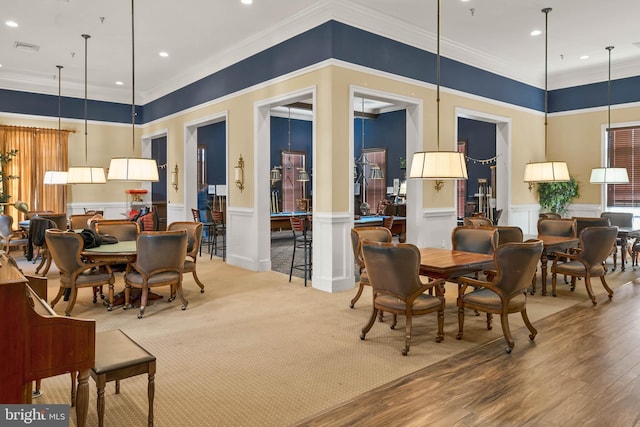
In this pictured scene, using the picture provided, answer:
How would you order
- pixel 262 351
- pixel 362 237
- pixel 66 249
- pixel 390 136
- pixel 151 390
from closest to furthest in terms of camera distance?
pixel 151 390, pixel 262 351, pixel 66 249, pixel 362 237, pixel 390 136

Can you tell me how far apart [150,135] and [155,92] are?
1012 mm

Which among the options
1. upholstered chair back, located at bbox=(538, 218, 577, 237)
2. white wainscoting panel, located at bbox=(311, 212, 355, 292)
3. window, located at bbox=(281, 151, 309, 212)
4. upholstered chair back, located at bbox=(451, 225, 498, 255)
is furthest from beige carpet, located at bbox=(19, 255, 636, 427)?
window, located at bbox=(281, 151, 309, 212)

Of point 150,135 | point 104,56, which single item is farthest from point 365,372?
point 150,135

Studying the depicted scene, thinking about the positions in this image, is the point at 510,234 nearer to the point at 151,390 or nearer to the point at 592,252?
the point at 592,252

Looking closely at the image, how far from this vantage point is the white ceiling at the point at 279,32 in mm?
5898

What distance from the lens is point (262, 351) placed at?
12.2 feet

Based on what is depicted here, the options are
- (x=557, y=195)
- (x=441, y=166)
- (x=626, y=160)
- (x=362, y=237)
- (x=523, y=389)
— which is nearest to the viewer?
(x=523, y=389)

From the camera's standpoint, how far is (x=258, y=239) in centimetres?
723

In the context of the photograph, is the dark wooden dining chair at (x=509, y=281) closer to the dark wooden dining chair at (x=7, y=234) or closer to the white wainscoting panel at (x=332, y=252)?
the white wainscoting panel at (x=332, y=252)

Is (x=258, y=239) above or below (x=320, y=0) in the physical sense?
below

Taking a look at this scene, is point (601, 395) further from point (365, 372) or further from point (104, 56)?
point (104, 56)

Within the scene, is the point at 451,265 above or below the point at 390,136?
below

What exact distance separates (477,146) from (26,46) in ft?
32.6

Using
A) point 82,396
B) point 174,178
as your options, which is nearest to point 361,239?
point 82,396
